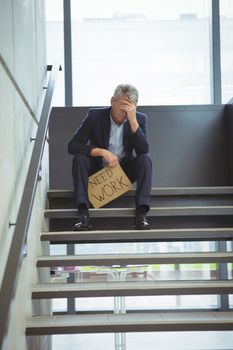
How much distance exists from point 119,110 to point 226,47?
9.55 ft

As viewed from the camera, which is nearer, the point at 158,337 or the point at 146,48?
the point at 146,48

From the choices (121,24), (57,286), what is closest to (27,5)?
(57,286)

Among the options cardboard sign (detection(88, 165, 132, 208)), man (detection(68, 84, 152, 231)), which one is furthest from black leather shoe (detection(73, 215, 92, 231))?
cardboard sign (detection(88, 165, 132, 208))

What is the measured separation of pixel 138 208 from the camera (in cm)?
341

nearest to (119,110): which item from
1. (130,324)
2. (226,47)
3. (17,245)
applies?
(130,324)

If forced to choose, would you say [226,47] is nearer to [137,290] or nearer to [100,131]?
[100,131]

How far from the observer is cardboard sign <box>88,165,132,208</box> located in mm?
3631

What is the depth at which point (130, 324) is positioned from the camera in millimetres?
2707

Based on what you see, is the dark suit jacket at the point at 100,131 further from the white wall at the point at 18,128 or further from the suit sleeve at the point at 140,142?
the white wall at the point at 18,128

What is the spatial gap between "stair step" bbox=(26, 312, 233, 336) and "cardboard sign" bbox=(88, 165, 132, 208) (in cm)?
100

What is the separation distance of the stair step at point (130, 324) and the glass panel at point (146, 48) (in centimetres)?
398

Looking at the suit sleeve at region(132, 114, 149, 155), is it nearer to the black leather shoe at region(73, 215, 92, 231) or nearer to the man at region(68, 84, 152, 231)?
the man at region(68, 84, 152, 231)

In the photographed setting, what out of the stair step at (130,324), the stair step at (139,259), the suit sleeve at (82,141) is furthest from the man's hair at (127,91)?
the stair step at (130,324)

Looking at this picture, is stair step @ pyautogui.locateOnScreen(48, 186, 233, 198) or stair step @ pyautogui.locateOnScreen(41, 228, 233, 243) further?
stair step @ pyautogui.locateOnScreen(48, 186, 233, 198)
